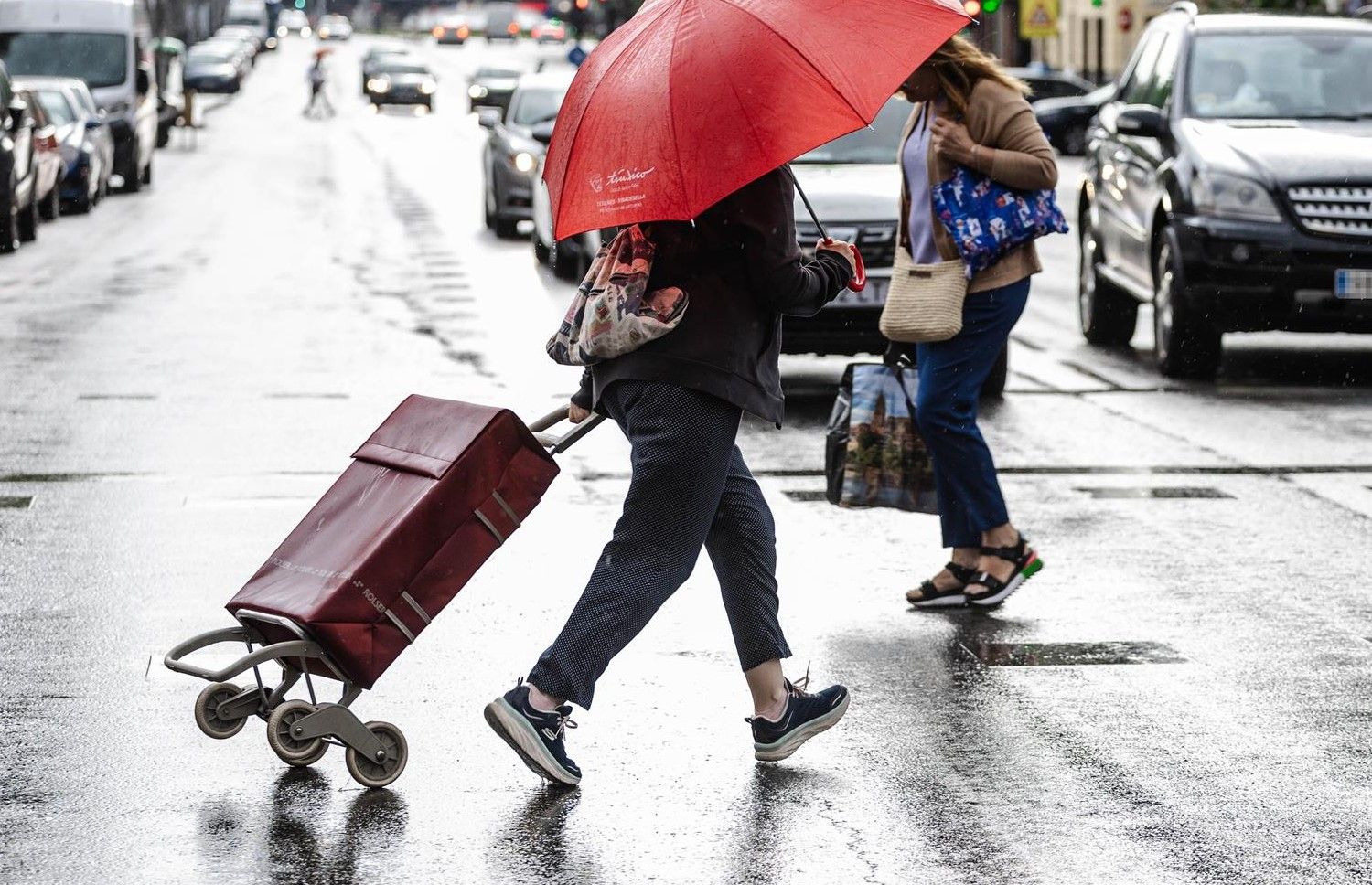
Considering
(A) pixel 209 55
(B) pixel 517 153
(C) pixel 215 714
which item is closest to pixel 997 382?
(C) pixel 215 714

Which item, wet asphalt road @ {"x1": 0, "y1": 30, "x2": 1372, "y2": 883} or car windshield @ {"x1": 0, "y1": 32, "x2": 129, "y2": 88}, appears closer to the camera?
wet asphalt road @ {"x1": 0, "y1": 30, "x2": 1372, "y2": 883}

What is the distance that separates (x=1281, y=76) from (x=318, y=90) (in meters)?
49.2

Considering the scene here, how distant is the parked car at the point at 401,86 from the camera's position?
65.6 meters

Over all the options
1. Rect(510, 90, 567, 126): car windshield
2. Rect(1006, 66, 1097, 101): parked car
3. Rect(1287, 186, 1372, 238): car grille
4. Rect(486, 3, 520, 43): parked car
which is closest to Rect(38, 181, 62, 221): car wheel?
Rect(510, 90, 567, 126): car windshield

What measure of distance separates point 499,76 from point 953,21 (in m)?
56.3

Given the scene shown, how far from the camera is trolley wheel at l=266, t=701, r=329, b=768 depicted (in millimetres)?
5188

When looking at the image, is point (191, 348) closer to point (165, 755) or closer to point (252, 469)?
point (252, 469)

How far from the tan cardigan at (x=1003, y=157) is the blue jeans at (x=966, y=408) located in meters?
0.06

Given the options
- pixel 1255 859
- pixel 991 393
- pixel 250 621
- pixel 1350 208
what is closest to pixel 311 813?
pixel 250 621

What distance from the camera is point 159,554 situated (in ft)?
26.2

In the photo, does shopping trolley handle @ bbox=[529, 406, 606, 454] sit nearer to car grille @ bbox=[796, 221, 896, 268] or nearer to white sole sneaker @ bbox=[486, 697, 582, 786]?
white sole sneaker @ bbox=[486, 697, 582, 786]

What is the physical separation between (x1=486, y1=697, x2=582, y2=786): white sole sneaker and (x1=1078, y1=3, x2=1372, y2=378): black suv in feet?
25.5

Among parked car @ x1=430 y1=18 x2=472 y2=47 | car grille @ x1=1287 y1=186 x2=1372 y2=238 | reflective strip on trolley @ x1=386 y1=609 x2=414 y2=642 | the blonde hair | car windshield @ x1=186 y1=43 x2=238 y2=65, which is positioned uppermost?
the blonde hair

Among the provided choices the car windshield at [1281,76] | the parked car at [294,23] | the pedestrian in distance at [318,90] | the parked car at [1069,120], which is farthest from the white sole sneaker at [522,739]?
the parked car at [294,23]
